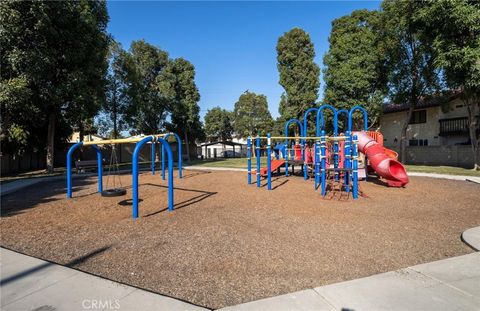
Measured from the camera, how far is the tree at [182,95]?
35.1m

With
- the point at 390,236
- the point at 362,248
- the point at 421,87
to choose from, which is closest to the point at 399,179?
the point at 390,236

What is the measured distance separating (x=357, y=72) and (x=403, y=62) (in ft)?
10.9

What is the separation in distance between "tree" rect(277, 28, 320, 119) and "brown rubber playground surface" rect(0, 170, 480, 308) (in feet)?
76.0

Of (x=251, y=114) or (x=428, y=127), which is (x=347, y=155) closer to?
(x=428, y=127)

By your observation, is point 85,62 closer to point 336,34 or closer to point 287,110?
point 287,110

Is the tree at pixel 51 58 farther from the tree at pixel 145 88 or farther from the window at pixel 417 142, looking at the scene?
the window at pixel 417 142

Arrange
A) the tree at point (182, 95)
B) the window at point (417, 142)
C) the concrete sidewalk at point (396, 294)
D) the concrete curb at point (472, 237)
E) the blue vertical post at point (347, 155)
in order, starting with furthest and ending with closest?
the tree at point (182, 95) → the window at point (417, 142) → the blue vertical post at point (347, 155) → the concrete curb at point (472, 237) → the concrete sidewalk at point (396, 294)

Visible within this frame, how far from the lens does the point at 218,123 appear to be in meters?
64.6

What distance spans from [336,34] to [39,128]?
27.7 meters

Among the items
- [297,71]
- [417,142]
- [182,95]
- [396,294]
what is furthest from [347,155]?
[182,95]

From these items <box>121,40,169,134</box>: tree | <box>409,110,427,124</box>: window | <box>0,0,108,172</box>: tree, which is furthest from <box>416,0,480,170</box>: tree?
<box>121,40,169,134</box>: tree

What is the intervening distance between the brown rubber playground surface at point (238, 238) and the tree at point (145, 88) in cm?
2278

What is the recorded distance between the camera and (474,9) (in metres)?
15.8

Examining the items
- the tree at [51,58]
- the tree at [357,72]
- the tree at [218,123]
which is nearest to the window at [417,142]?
the tree at [357,72]
